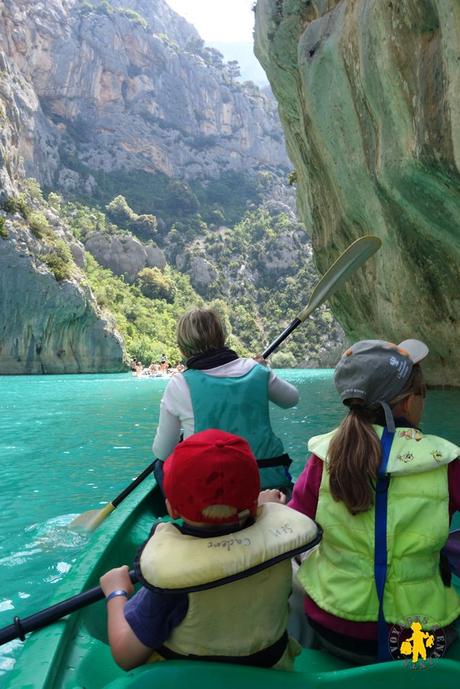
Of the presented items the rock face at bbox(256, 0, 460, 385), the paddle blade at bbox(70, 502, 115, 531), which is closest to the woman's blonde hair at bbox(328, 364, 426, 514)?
the paddle blade at bbox(70, 502, 115, 531)

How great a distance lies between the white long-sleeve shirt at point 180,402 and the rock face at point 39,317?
3783 centimetres

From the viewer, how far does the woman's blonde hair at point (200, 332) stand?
7.68 feet

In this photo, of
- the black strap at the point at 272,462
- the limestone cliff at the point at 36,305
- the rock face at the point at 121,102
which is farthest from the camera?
the rock face at the point at 121,102

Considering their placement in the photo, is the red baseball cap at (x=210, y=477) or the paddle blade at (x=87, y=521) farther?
the paddle blade at (x=87, y=521)

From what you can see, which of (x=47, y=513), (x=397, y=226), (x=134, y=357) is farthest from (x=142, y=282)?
(x=47, y=513)

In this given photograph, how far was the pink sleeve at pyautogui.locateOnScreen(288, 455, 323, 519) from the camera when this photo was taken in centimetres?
153

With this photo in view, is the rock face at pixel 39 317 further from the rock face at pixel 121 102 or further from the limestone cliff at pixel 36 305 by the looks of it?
the rock face at pixel 121 102

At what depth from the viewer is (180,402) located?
2.29 metres

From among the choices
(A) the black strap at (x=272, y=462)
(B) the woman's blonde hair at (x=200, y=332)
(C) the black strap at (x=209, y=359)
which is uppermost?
(B) the woman's blonde hair at (x=200, y=332)

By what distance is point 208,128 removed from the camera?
99375 millimetres

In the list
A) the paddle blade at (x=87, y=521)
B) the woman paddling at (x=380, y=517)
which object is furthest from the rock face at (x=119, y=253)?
the woman paddling at (x=380, y=517)

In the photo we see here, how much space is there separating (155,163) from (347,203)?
3330 inches

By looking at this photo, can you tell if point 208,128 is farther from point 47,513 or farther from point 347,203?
point 47,513

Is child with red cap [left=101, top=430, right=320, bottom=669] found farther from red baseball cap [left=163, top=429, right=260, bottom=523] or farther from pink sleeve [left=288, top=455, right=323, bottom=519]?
pink sleeve [left=288, top=455, right=323, bottom=519]
